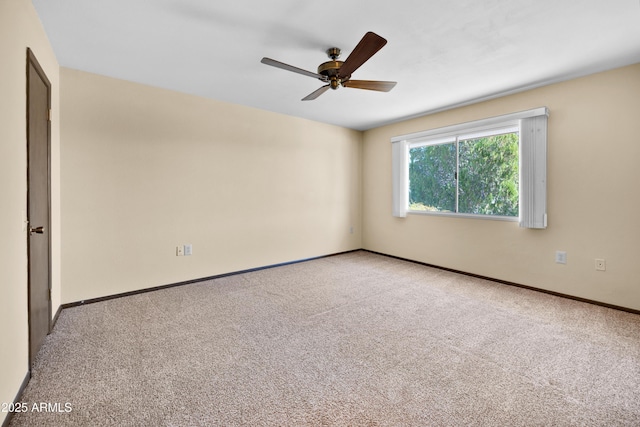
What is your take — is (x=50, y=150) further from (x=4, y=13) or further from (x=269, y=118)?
(x=269, y=118)

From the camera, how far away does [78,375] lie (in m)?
1.80

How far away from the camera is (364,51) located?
1.98 m

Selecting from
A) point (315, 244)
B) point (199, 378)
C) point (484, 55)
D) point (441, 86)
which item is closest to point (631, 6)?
point (484, 55)

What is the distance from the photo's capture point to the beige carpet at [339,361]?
1507mm

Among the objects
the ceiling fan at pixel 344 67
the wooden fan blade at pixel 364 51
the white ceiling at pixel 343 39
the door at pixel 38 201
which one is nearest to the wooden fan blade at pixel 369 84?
the ceiling fan at pixel 344 67

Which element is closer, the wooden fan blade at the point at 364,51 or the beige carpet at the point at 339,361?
the beige carpet at the point at 339,361

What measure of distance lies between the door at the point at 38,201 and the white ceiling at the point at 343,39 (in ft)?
1.67

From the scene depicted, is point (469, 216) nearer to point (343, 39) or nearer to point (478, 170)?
point (478, 170)

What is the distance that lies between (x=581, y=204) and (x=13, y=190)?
4.61 m

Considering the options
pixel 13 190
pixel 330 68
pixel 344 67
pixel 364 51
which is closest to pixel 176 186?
pixel 13 190

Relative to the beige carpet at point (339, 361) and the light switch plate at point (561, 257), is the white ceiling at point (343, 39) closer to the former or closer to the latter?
the light switch plate at point (561, 257)

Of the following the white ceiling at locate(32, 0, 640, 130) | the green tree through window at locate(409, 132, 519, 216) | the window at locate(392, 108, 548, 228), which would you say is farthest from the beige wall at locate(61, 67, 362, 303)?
the green tree through window at locate(409, 132, 519, 216)

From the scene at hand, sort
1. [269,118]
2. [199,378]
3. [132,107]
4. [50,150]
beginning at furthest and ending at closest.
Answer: [269,118], [132,107], [50,150], [199,378]

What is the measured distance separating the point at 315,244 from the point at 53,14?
3944 mm
